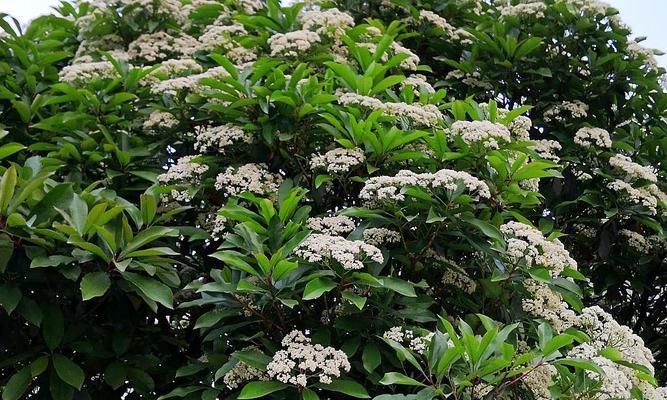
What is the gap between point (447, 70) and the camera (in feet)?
21.0

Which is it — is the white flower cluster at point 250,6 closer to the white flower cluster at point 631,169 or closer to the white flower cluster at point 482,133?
the white flower cluster at point 482,133

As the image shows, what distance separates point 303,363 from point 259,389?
20 centimetres

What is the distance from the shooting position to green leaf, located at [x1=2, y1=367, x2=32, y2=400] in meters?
3.47

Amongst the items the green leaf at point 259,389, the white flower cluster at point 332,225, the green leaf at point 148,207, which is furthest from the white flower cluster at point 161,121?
the green leaf at point 259,389

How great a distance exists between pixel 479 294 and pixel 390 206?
2.44 feet

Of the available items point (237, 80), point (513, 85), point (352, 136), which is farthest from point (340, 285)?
point (513, 85)

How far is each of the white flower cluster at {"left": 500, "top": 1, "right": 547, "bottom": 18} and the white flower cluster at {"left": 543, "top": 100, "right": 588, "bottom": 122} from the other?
68 centimetres

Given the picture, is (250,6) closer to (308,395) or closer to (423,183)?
(423,183)

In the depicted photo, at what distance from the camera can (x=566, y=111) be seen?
19.0 feet

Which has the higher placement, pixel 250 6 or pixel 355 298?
pixel 250 6

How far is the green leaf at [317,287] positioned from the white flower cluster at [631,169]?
2.67 metres

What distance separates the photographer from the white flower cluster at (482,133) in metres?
3.87

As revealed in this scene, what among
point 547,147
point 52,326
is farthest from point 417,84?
point 52,326

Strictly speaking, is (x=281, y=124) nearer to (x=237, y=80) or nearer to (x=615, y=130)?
(x=237, y=80)
